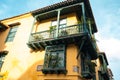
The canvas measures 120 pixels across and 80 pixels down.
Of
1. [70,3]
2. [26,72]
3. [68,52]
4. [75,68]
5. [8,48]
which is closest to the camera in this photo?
[75,68]

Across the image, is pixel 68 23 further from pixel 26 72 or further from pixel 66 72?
pixel 26 72

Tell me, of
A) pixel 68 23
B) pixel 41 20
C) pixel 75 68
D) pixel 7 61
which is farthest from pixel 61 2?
pixel 7 61

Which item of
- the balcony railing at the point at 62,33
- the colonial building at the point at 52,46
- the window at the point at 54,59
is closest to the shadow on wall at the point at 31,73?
the colonial building at the point at 52,46

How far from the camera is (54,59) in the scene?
10859mm

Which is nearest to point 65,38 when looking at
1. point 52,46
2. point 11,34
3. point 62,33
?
point 62,33

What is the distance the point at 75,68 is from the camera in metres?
9.95

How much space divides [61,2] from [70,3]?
0.88m

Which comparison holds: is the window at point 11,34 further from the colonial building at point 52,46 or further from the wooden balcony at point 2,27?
the wooden balcony at point 2,27

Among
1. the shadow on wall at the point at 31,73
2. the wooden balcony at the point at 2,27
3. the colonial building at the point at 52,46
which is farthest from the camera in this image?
the wooden balcony at the point at 2,27

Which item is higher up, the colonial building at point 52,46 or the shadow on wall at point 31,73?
the colonial building at point 52,46

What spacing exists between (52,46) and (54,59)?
3.95ft

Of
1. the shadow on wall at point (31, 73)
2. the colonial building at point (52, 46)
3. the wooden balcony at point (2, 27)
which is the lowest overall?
the shadow on wall at point (31, 73)

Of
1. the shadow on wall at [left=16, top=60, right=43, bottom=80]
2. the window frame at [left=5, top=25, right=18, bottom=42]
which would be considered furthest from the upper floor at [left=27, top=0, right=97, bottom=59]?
the window frame at [left=5, top=25, right=18, bottom=42]

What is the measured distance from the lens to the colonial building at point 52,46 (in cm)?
1032
